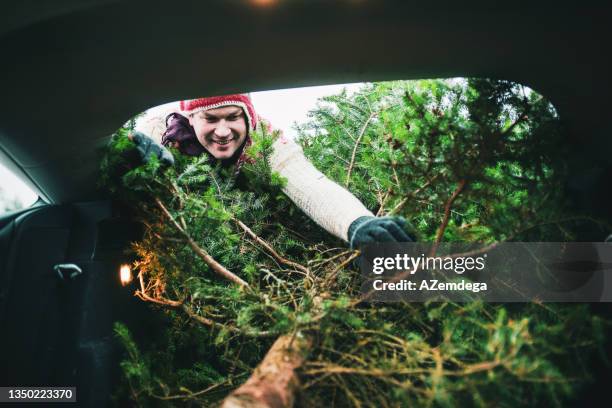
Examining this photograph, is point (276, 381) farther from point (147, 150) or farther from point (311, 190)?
point (147, 150)

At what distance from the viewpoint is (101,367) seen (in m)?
2.42

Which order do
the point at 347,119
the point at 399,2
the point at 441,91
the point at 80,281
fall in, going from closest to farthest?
the point at 399,2, the point at 441,91, the point at 80,281, the point at 347,119

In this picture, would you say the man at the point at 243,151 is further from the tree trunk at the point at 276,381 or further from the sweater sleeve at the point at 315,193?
the tree trunk at the point at 276,381

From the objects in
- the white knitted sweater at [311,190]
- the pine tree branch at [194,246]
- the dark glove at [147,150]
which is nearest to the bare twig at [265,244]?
the white knitted sweater at [311,190]

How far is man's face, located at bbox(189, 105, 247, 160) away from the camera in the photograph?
9.28 feet

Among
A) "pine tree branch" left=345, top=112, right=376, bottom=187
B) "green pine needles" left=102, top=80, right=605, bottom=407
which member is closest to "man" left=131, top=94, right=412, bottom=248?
"green pine needles" left=102, top=80, right=605, bottom=407

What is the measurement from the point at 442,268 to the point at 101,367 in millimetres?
2340

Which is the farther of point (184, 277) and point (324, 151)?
point (324, 151)

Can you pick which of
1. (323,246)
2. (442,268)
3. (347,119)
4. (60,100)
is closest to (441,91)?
(442,268)

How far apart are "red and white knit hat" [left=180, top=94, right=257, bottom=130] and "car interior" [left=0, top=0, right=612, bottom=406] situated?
2.32 feet

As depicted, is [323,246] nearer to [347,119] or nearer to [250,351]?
[250,351]

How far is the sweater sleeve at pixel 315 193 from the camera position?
7.16 ft

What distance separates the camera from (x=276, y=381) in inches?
51.1

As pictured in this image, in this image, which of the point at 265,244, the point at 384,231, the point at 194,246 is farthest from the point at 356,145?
the point at 194,246
